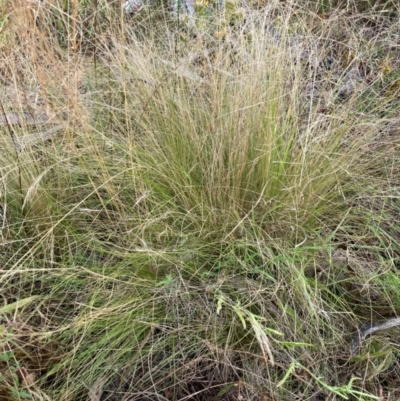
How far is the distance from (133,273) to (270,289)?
343mm

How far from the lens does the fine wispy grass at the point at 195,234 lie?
128 cm

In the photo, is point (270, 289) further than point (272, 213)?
No

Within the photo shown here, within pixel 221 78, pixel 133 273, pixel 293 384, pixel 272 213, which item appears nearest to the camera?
pixel 293 384

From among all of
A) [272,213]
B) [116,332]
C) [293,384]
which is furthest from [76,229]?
[293,384]

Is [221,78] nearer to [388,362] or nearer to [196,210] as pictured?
[196,210]

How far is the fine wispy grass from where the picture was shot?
128cm

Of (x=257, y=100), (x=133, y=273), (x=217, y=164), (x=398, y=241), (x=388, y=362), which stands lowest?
(x=388, y=362)

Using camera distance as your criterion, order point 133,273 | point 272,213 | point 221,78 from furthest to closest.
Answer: point 221,78, point 272,213, point 133,273

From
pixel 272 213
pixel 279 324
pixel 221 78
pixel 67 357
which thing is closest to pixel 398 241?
pixel 272 213

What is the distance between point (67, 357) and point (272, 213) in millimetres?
640

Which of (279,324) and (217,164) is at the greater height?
(217,164)

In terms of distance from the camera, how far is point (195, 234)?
1.49m

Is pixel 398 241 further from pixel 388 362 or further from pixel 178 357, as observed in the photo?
pixel 178 357

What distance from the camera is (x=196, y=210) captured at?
153cm
